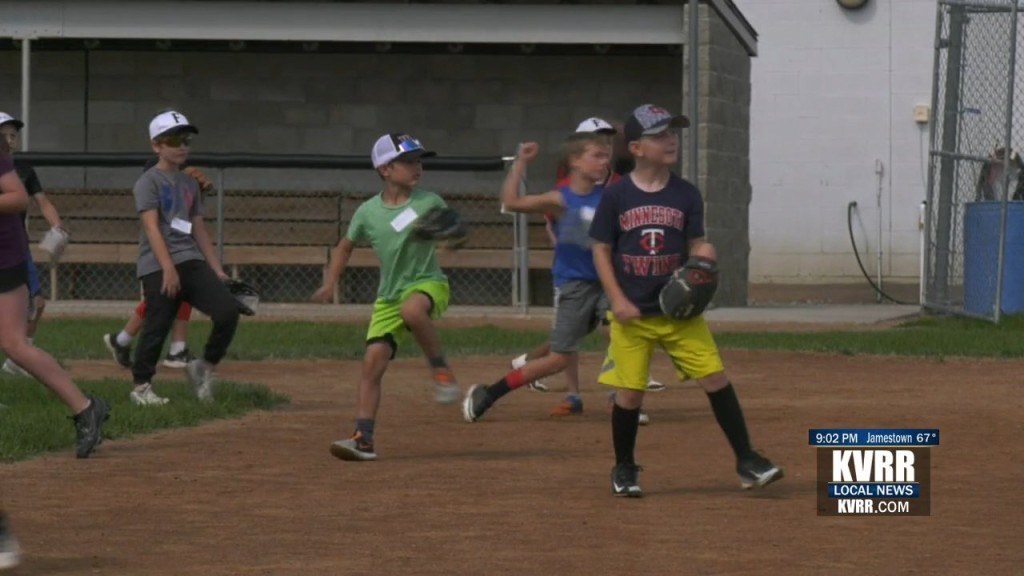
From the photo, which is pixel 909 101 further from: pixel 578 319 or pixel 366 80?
pixel 578 319

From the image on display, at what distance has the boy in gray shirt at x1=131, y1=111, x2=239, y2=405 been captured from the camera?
12.4m

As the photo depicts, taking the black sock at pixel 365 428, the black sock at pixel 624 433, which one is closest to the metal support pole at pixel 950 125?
the black sock at pixel 365 428

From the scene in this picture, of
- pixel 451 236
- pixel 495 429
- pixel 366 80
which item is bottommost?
pixel 495 429

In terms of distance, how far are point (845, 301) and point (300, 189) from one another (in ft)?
22.7

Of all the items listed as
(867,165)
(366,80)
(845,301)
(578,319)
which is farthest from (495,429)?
(867,165)

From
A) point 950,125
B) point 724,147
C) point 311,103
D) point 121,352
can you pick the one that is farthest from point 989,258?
point 121,352

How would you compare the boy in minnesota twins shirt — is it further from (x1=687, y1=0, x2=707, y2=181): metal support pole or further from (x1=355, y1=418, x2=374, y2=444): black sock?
(x1=687, y1=0, x2=707, y2=181): metal support pole

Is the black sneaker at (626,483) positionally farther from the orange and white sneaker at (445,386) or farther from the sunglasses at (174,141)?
the sunglasses at (174,141)

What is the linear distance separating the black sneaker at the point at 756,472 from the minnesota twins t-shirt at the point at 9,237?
338 cm

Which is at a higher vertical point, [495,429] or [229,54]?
[229,54]

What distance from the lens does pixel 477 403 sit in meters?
12.2

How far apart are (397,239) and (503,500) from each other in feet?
7.14

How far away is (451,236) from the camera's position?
10555mm

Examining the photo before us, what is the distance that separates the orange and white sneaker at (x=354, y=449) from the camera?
34.0ft
